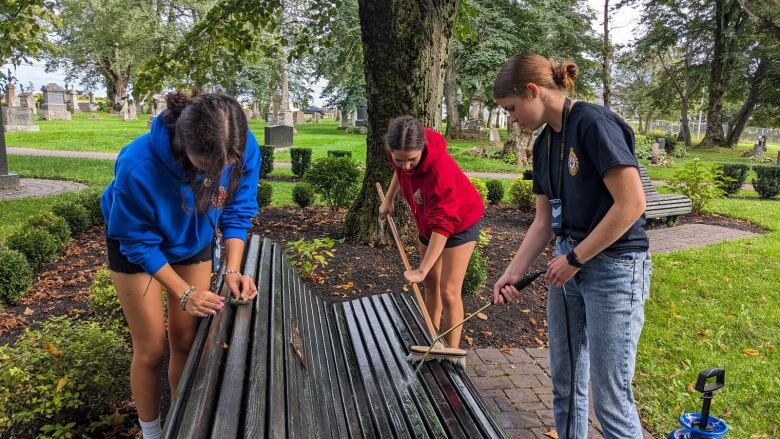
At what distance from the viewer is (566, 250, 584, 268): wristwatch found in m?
1.96

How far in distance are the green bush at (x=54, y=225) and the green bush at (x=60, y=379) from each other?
333 centimetres

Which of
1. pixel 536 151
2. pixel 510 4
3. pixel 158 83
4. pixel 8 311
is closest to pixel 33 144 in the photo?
pixel 158 83

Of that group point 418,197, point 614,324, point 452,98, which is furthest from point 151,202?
point 452,98

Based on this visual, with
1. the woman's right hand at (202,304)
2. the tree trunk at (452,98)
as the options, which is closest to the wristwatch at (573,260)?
the woman's right hand at (202,304)

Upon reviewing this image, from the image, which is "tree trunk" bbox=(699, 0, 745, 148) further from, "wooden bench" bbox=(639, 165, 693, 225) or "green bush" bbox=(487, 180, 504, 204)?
"green bush" bbox=(487, 180, 504, 204)

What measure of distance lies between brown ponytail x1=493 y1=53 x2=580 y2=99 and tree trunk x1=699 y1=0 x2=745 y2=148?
32.6 meters

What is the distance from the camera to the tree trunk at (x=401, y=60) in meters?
5.29

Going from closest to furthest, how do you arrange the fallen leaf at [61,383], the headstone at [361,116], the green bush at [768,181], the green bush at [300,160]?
the fallen leaf at [61,383] → the green bush at [768,181] → the green bush at [300,160] → the headstone at [361,116]

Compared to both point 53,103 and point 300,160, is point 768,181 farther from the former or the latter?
point 53,103

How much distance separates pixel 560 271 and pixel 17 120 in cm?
2787

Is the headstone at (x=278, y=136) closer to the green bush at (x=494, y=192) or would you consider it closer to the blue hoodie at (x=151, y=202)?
the green bush at (x=494, y=192)

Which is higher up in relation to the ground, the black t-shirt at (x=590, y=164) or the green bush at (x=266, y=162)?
the black t-shirt at (x=590, y=164)

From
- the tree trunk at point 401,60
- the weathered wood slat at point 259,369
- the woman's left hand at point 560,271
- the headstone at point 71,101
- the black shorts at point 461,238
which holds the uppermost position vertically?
the headstone at point 71,101

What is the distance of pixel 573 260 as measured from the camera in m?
1.97
